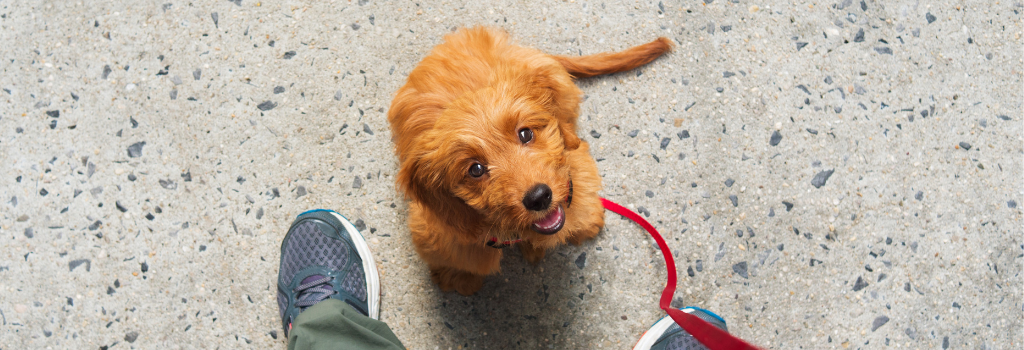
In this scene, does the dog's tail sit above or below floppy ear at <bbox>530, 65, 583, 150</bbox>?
below

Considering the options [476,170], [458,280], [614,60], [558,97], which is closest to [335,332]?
[458,280]

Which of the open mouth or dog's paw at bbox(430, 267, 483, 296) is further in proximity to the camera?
dog's paw at bbox(430, 267, 483, 296)

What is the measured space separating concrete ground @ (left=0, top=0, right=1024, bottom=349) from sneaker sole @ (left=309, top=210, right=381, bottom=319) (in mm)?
72

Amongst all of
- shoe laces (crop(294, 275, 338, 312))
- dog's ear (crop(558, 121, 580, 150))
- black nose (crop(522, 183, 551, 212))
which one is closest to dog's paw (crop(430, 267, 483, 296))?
shoe laces (crop(294, 275, 338, 312))

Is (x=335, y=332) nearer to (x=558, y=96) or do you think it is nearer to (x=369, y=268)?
(x=369, y=268)

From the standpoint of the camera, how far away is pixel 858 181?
8.80 ft

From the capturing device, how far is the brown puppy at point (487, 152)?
153cm

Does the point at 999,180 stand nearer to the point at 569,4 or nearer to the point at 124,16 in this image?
the point at 569,4

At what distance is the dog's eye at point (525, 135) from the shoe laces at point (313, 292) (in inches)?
56.5

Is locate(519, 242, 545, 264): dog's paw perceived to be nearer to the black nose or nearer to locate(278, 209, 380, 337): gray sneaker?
locate(278, 209, 380, 337): gray sneaker

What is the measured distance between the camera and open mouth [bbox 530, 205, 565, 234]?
64.1 inches

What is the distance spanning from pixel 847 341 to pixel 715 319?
2.26ft

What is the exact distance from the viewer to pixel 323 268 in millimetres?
2559

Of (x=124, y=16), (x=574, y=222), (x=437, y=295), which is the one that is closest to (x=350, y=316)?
(x=437, y=295)
